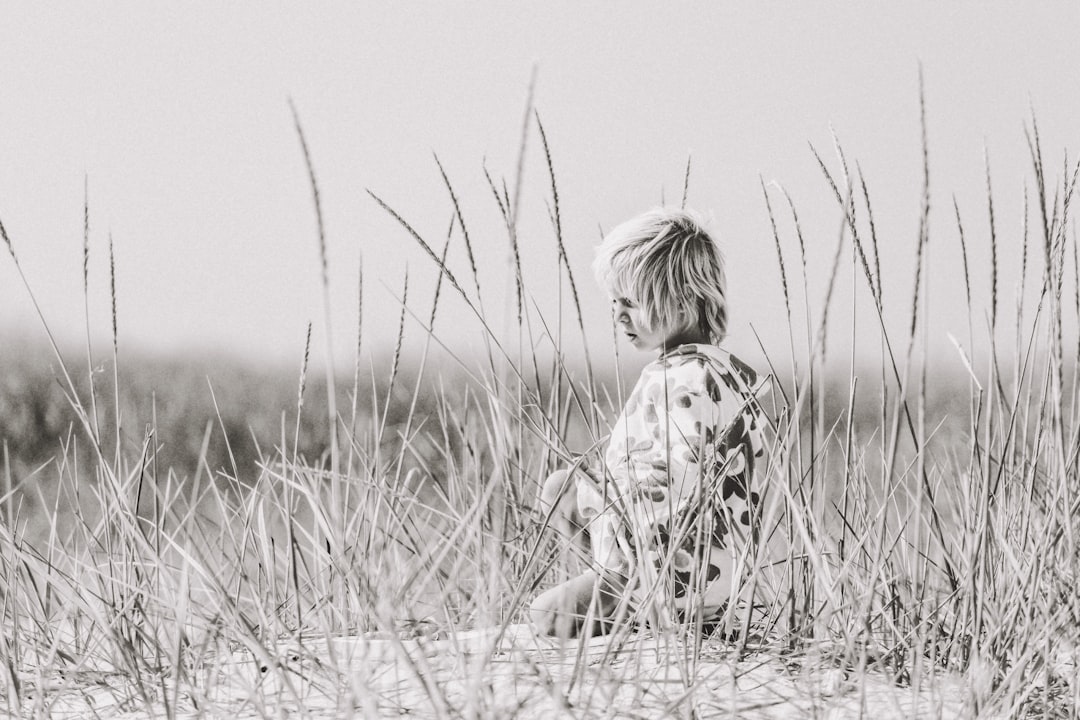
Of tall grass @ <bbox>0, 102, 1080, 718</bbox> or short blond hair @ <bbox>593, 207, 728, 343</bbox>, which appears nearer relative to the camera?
tall grass @ <bbox>0, 102, 1080, 718</bbox>

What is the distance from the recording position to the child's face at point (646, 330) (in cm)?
150

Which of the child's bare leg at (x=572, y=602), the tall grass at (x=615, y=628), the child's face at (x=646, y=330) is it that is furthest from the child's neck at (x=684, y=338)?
the child's bare leg at (x=572, y=602)

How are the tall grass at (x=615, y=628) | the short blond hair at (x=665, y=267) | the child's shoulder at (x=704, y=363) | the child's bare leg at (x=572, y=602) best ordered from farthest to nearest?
1. the short blond hair at (x=665, y=267)
2. the child's shoulder at (x=704, y=363)
3. the child's bare leg at (x=572, y=602)
4. the tall grass at (x=615, y=628)

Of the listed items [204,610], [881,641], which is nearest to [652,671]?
[881,641]

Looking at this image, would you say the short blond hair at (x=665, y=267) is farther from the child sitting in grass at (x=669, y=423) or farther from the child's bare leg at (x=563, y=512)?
the child's bare leg at (x=563, y=512)

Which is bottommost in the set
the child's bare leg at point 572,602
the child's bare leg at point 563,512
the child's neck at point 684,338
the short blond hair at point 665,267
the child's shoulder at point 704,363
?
the child's bare leg at point 572,602

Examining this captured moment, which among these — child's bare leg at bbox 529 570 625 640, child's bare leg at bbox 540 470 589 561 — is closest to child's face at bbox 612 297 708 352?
child's bare leg at bbox 540 470 589 561

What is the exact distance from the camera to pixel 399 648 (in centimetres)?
78

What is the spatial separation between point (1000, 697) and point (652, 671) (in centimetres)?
38

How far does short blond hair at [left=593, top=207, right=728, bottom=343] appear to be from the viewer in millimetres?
1504

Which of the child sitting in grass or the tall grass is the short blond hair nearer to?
the child sitting in grass

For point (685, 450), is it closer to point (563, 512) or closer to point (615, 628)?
point (563, 512)

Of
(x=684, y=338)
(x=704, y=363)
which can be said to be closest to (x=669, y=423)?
(x=704, y=363)

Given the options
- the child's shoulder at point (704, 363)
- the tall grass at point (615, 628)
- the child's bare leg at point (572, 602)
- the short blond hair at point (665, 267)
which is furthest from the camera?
the short blond hair at point (665, 267)
